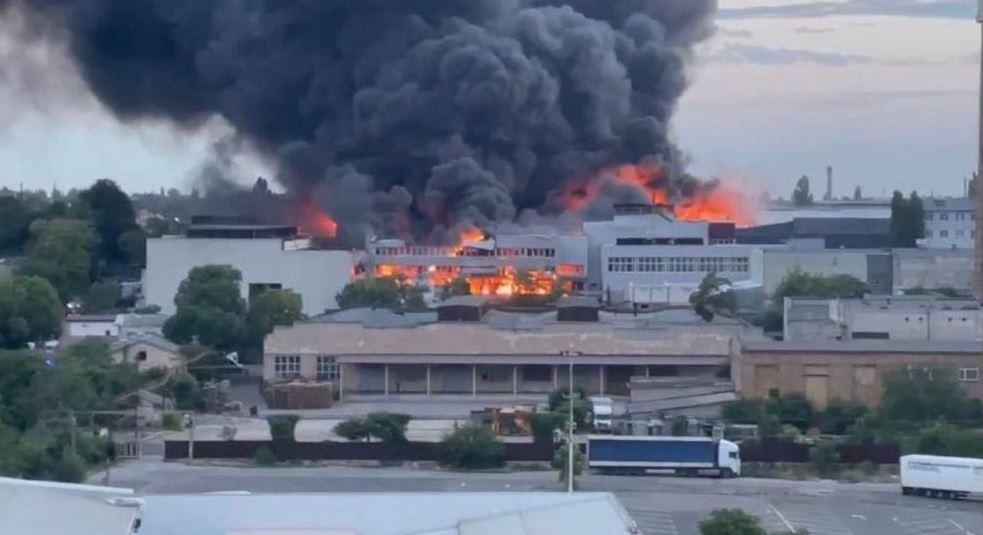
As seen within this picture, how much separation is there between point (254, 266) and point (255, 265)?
0.06ft

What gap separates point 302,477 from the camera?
13.5m

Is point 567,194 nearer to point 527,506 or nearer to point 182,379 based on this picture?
point 182,379

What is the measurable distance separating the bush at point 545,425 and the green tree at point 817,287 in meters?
7.41

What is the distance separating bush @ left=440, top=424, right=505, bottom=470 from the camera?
14.2 meters

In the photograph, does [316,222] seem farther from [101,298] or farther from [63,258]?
[101,298]

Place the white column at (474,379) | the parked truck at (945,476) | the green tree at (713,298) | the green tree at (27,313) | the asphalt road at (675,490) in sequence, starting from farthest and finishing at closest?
1. the green tree at (713,298)
2. the green tree at (27,313)
3. the white column at (474,379)
4. the parked truck at (945,476)
5. the asphalt road at (675,490)

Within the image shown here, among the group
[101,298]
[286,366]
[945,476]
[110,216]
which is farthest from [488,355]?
[110,216]

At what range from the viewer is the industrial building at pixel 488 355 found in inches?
733

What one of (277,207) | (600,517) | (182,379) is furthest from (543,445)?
(277,207)

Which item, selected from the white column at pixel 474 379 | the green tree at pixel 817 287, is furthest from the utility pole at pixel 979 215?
the white column at pixel 474 379

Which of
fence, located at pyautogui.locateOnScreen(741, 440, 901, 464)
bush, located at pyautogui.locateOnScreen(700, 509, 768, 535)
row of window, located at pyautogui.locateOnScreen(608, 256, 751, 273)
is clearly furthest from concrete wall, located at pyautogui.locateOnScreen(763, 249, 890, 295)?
bush, located at pyautogui.locateOnScreen(700, 509, 768, 535)

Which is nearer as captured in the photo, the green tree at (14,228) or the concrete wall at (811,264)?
the concrete wall at (811,264)

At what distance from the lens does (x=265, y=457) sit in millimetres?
14398

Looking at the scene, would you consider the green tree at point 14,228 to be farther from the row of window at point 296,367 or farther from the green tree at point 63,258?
the row of window at point 296,367
